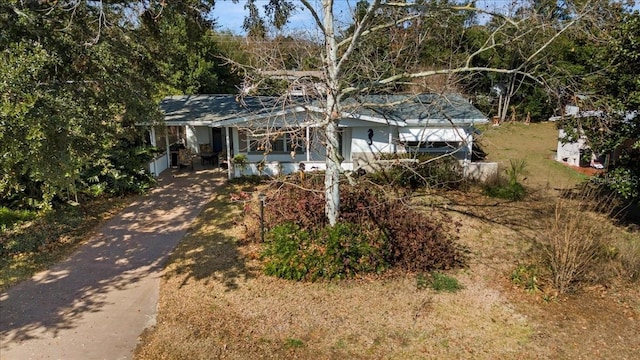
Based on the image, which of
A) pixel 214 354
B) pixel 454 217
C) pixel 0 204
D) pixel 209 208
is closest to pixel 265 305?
pixel 214 354

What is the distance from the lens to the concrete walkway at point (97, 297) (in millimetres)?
7227

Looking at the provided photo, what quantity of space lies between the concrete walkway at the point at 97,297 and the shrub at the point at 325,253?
2.87 metres

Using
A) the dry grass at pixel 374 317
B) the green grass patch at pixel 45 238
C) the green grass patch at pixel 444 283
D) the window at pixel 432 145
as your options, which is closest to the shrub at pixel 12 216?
the green grass patch at pixel 45 238

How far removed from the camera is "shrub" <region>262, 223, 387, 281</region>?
9586 mm

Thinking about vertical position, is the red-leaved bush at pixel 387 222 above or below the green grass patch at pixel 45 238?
above

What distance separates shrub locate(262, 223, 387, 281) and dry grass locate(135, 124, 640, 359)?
294mm

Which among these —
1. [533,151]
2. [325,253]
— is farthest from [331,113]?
[533,151]

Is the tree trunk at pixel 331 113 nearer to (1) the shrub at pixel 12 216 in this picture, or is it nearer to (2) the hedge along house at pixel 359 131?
(2) the hedge along house at pixel 359 131

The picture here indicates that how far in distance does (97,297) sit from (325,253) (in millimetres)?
4971

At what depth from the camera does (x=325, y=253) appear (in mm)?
9680

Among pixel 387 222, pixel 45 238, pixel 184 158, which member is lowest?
pixel 45 238

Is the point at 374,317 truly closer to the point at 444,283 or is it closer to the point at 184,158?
the point at 444,283

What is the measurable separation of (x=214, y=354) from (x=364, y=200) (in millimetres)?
5795

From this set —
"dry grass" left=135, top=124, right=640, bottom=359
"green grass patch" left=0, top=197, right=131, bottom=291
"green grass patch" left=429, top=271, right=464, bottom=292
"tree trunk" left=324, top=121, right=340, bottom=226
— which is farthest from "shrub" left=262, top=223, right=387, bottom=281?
"green grass patch" left=0, top=197, right=131, bottom=291
